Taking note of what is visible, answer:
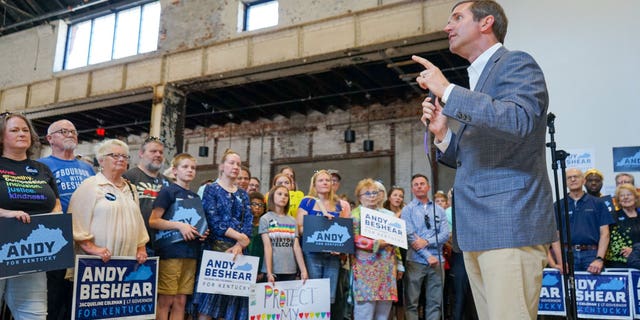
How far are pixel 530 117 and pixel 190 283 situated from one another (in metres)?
3.12

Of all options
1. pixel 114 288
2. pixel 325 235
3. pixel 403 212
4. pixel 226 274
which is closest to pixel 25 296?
pixel 114 288

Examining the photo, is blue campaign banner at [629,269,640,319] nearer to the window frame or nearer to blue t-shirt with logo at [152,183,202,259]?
blue t-shirt with logo at [152,183,202,259]

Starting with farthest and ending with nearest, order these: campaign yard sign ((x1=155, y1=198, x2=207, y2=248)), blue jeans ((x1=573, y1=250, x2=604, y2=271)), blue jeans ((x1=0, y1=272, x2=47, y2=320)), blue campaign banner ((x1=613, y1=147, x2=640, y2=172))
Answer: blue campaign banner ((x1=613, y1=147, x2=640, y2=172)) < blue jeans ((x1=573, y1=250, x2=604, y2=271)) < campaign yard sign ((x1=155, y1=198, x2=207, y2=248)) < blue jeans ((x1=0, y1=272, x2=47, y2=320))

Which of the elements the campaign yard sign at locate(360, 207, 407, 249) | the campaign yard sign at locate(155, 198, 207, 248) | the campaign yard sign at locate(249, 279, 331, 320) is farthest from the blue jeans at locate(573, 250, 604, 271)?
the campaign yard sign at locate(155, 198, 207, 248)

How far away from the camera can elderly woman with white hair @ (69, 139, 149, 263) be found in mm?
3326

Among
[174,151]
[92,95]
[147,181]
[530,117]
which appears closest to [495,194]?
[530,117]

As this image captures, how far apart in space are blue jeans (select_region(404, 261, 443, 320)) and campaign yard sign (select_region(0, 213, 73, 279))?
3328 millimetres

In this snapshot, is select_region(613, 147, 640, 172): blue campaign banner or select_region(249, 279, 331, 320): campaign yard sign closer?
select_region(249, 279, 331, 320): campaign yard sign

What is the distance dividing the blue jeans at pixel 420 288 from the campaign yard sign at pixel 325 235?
983 mm

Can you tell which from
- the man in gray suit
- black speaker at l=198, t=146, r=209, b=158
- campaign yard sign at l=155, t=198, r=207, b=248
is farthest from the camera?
black speaker at l=198, t=146, r=209, b=158

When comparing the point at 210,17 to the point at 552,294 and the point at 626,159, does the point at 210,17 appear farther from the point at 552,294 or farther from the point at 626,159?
the point at 552,294

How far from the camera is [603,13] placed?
585cm

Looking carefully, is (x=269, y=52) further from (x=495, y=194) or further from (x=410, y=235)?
(x=495, y=194)

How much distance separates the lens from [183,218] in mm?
3811
